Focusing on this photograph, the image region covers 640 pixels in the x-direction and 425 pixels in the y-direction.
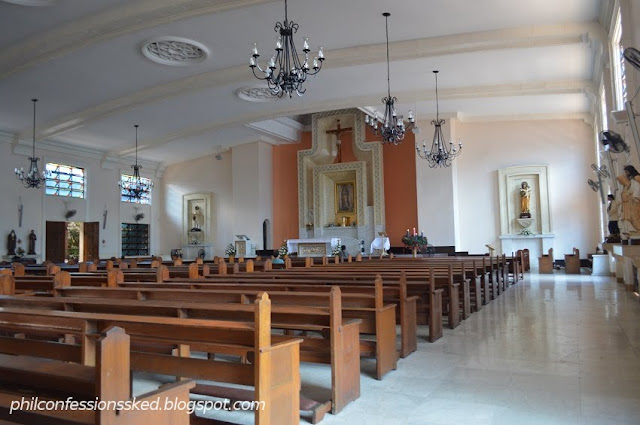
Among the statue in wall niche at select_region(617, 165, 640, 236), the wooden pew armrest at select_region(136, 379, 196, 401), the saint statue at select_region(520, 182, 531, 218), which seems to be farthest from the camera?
the saint statue at select_region(520, 182, 531, 218)

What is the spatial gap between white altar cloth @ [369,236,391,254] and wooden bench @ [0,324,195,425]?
12797 mm

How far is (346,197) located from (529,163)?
575 centimetres

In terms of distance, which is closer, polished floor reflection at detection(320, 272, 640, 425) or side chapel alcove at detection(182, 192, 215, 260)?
polished floor reflection at detection(320, 272, 640, 425)

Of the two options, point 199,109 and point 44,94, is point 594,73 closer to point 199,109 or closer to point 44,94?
point 199,109

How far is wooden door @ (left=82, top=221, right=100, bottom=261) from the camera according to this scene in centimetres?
1584

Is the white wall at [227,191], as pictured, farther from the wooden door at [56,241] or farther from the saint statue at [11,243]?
the saint statue at [11,243]

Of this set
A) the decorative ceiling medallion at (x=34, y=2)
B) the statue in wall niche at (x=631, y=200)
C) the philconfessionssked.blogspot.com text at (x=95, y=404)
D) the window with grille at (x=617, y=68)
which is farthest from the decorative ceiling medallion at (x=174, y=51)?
the philconfessionssked.blogspot.com text at (x=95, y=404)

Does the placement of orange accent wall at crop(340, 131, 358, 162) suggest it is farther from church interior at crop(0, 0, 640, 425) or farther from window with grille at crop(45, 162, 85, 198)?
window with grille at crop(45, 162, 85, 198)

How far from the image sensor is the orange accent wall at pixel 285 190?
17297mm

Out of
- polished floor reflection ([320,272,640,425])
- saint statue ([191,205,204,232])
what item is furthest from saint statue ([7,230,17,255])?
polished floor reflection ([320,272,640,425])

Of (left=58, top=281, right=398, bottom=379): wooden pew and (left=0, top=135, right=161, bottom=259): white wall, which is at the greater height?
(left=0, top=135, right=161, bottom=259): white wall

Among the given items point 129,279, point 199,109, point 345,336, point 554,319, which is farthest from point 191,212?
point 345,336

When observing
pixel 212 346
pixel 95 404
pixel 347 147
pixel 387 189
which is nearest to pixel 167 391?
pixel 95 404

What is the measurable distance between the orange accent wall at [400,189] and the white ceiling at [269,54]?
166 centimetres
